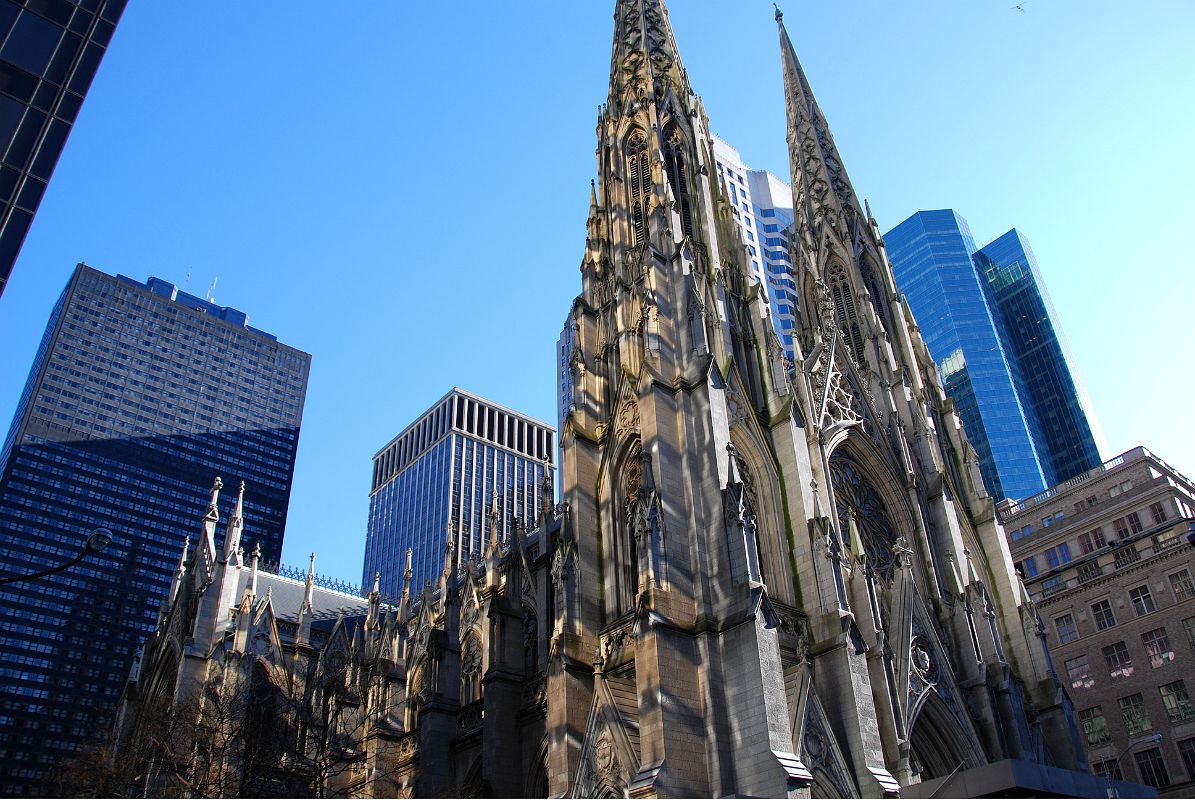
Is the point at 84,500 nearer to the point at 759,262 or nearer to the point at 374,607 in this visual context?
the point at 374,607

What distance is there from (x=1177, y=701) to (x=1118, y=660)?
322cm

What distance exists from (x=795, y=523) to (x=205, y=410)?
320 ft

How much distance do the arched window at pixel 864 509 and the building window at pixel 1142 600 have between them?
14105 millimetres

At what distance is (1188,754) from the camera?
3809 cm

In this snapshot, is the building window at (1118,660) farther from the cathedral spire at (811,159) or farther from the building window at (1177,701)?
the cathedral spire at (811,159)

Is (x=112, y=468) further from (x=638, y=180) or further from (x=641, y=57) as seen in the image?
(x=638, y=180)

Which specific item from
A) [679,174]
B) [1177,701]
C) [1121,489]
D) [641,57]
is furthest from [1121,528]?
[641,57]

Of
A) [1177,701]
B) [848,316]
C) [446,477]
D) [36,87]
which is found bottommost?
[1177,701]

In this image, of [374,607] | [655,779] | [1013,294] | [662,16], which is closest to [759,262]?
[1013,294]

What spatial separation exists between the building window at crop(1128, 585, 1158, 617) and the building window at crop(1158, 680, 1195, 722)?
10.9ft

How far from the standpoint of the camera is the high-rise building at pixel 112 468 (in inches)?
3440

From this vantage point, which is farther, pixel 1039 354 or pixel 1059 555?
pixel 1039 354

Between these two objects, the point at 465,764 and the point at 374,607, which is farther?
the point at 374,607

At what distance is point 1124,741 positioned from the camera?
40562mm
